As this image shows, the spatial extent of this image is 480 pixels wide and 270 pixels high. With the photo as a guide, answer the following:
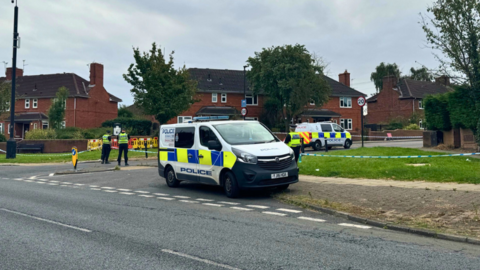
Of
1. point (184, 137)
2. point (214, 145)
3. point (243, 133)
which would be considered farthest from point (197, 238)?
point (184, 137)

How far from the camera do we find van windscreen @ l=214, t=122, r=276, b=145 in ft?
33.6

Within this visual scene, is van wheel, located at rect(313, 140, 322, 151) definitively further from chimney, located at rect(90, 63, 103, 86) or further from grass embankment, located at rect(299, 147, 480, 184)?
chimney, located at rect(90, 63, 103, 86)

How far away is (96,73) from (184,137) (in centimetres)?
A: 4506

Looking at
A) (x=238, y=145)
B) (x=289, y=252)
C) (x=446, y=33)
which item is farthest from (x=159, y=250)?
(x=446, y=33)

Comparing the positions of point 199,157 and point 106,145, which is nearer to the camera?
point 199,157

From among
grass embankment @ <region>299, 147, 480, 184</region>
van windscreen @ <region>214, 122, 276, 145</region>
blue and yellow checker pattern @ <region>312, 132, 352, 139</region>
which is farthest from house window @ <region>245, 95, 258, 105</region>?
van windscreen @ <region>214, 122, 276, 145</region>

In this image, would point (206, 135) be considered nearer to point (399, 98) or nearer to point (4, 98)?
point (4, 98)

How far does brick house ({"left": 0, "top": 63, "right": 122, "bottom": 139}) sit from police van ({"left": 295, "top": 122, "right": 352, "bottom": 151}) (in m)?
33.7

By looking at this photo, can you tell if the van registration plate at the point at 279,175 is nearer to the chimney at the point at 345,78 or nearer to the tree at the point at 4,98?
the tree at the point at 4,98

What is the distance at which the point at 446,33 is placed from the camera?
1630 cm

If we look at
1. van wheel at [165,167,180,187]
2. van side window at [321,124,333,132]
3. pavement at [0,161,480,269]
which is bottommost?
pavement at [0,161,480,269]

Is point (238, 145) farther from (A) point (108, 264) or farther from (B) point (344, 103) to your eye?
(B) point (344, 103)

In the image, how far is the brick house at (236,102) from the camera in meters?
48.9

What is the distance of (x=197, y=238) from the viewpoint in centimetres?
601
